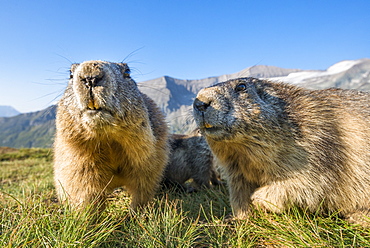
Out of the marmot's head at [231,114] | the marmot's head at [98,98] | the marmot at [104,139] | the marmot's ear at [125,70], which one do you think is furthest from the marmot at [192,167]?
the marmot's head at [98,98]

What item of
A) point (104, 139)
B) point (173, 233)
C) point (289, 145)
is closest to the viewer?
point (173, 233)

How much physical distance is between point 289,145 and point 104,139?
2853 millimetres

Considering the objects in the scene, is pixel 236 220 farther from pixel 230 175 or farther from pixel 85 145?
pixel 85 145

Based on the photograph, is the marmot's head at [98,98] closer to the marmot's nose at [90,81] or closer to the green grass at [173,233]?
the marmot's nose at [90,81]

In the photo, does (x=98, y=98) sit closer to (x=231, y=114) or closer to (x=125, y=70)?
(x=125, y=70)

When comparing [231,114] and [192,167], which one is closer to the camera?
[231,114]

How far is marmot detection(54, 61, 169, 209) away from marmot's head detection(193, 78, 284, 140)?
105 cm

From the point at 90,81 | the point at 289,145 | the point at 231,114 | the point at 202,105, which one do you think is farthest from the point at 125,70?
the point at 289,145

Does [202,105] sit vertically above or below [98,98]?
below

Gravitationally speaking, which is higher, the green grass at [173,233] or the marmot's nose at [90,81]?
the marmot's nose at [90,81]

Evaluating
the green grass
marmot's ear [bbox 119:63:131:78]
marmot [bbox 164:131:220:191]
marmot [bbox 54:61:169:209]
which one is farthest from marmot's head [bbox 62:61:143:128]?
marmot [bbox 164:131:220:191]

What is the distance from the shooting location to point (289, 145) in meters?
3.63

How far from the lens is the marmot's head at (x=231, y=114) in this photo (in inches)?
134

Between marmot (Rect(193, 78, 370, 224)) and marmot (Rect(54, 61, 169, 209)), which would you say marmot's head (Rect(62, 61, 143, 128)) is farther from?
marmot (Rect(193, 78, 370, 224))
